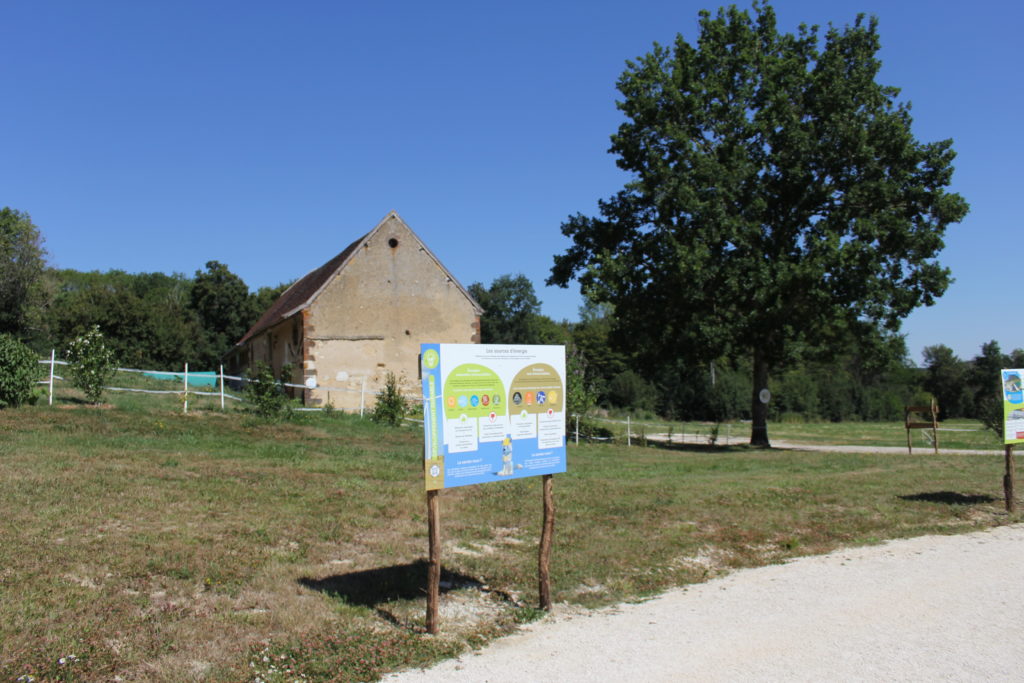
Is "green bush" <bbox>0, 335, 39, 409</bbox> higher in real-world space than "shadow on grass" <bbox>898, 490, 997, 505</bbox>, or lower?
higher

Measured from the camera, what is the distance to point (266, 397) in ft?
67.9

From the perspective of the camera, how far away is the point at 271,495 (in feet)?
35.1

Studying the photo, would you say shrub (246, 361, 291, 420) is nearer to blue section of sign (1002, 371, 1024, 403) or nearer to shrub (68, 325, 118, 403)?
shrub (68, 325, 118, 403)

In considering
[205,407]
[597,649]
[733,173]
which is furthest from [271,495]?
[733,173]

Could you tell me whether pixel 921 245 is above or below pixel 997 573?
above

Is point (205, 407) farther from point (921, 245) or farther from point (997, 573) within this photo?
point (921, 245)

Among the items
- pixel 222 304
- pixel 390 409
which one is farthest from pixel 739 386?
pixel 222 304

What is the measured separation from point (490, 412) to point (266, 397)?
600 inches

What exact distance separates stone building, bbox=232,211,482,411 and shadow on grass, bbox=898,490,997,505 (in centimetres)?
1945

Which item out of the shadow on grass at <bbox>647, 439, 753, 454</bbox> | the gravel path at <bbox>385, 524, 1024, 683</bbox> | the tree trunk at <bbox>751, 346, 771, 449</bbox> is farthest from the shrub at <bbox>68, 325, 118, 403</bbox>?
the tree trunk at <bbox>751, 346, 771, 449</bbox>

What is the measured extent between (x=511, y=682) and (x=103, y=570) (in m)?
4.04

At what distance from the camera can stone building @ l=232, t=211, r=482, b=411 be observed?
2902 centimetres

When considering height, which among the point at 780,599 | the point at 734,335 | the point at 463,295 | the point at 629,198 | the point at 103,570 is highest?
the point at 629,198

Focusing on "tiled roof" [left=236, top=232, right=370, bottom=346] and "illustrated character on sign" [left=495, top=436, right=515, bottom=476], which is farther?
"tiled roof" [left=236, top=232, right=370, bottom=346]
